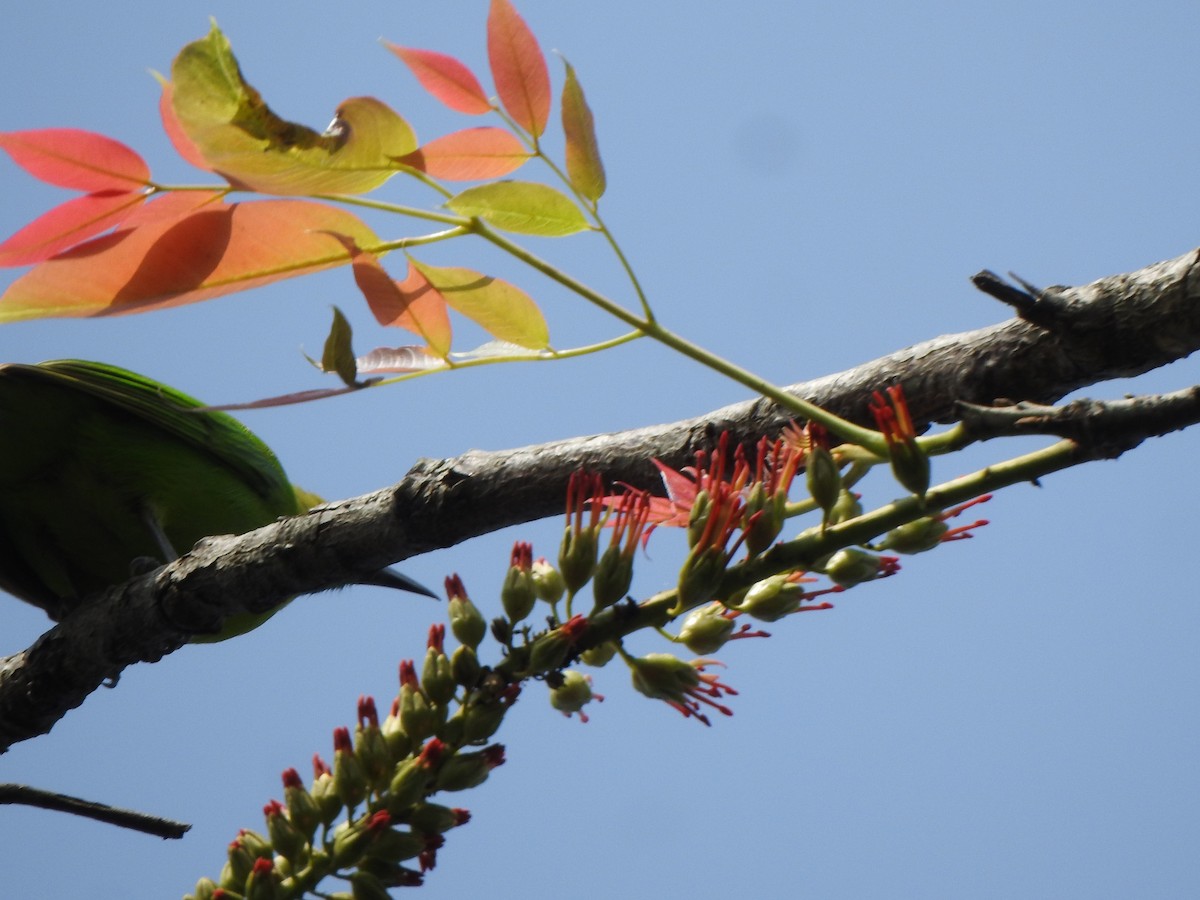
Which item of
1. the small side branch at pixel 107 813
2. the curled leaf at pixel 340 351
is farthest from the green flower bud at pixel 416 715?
the small side branch at pixel 107 813

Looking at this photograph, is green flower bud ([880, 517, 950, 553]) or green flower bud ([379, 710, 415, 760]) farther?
green flower bud ([379, 710, 415, 760])

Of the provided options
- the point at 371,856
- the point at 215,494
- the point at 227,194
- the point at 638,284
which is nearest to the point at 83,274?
the point at 227,194

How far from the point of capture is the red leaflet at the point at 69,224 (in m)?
1.48

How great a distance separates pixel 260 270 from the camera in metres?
1.43

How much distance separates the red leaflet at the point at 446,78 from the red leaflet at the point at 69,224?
0.45 meters

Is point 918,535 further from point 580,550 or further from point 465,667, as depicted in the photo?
point 465,667

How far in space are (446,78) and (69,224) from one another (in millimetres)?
597

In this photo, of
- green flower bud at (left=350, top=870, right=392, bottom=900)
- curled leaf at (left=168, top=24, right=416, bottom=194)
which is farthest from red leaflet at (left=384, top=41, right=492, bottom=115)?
green flower bud at (left=350, top=870, right=392, bottom=900)

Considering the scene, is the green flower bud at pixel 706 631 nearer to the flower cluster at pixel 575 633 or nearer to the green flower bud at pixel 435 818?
the flower cluster at pixel 575 633

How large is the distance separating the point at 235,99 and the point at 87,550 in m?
3.61

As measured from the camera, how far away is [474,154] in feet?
4.89

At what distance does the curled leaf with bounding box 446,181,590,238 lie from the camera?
1370 mm

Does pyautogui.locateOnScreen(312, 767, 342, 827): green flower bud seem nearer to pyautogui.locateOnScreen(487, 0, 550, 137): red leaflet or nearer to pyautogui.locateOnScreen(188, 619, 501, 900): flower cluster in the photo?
pyautogui.locateOnScreen(188, 619, 501, 900): flower cluster

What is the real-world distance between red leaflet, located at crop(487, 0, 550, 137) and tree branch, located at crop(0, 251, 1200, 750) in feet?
2.38
